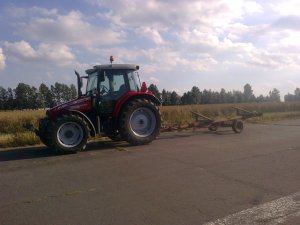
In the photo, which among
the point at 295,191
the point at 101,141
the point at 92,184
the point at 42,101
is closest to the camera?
the point at 295,191

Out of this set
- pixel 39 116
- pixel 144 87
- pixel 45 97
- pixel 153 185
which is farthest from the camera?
pixel 45 97

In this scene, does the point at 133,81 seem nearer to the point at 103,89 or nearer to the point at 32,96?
the point at 103,89

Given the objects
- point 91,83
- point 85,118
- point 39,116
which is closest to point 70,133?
point 85,118

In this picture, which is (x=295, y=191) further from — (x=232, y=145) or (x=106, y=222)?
(x=232, y=145)

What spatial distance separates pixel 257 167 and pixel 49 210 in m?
4.58

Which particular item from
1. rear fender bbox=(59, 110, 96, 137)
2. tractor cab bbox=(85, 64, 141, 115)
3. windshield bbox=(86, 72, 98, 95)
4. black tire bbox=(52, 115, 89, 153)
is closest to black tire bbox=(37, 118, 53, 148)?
black tire bbox=(52, 115, 89, 153)

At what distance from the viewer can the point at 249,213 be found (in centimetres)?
515

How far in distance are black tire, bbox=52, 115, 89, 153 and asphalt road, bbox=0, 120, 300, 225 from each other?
0.35 metres

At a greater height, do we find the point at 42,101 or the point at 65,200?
the point at 42,101

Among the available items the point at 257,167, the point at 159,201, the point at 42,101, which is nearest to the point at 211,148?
the point at 257,167

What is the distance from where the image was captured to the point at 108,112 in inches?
452

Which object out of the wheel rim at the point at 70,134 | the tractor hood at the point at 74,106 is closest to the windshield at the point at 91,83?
the tractor hood at the point at 74,106

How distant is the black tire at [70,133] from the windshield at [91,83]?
1554mm

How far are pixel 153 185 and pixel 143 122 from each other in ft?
17.9
